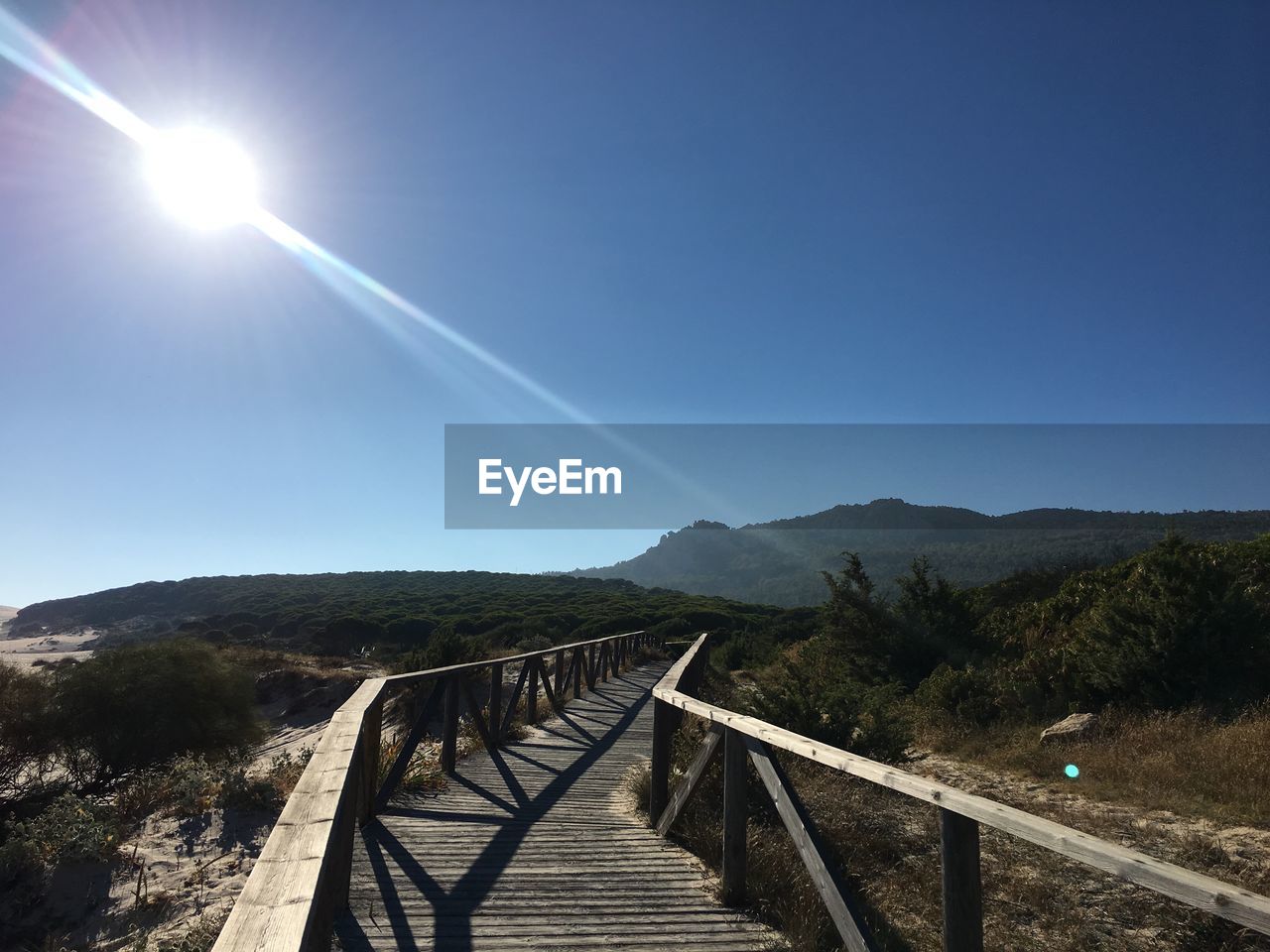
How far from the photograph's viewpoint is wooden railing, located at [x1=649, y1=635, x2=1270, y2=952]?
167cm

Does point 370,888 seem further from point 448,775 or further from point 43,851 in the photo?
point 43,851

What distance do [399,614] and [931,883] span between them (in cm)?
3682

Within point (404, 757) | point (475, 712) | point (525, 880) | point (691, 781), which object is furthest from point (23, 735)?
point (691, 781)

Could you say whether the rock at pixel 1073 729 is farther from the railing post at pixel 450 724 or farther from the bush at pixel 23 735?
the bush at pixel 23 735

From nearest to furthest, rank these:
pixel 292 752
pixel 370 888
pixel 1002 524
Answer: pixel 370 888, pixel 292 752, pixel 1002 524

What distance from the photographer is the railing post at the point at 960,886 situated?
243 cm

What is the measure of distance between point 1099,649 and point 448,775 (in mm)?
9090

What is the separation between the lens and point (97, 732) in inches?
443

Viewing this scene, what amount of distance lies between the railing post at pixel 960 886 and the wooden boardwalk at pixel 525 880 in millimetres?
1189

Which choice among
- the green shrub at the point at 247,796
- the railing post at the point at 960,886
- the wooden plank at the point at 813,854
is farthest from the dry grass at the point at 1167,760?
the green shrub at the point at 247,796

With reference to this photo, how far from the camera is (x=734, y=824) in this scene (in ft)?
12.7

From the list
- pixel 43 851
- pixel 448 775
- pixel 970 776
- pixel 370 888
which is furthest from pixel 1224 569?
pixel 43 851

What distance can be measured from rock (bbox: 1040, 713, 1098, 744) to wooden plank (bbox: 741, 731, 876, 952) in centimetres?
686

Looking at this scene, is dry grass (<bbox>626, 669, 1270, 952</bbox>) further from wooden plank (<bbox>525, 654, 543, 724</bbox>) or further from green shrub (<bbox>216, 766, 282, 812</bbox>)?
green shrub (<bbox>216, 766, 282, 812</bbox>)
